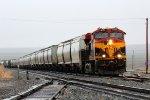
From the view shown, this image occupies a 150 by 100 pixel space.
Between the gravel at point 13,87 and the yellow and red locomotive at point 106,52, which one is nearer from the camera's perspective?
the gravel at point 13,87

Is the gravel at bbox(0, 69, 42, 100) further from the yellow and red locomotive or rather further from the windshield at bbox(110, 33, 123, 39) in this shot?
the windshield at bbox(110, 33, 123, 39)

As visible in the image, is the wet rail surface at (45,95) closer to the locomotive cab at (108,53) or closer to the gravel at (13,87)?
the gravel at (13,87)

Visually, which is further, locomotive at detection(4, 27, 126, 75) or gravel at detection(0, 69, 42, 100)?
locomotive at detection(4, 27, 126, 75)

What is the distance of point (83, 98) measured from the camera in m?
13.8

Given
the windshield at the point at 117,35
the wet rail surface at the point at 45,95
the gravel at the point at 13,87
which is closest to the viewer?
the wet rail surface at the point at 45,95

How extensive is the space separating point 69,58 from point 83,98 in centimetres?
2231

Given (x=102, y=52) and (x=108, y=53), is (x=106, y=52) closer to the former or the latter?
(x=108, y=53)

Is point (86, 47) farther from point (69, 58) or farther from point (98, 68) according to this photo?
point (69, 58)

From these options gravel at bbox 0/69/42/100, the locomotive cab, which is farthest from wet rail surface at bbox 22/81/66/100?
the locomotive cab

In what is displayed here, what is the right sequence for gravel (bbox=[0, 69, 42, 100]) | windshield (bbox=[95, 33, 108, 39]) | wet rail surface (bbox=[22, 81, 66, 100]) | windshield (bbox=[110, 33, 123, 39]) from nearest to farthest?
1. wet rail surface (bbox=[22, 81, 66, 100])
2. gravel (bbox=[0, 69, 42, 100])
3. windshield (bbox=[95, 33, 108, 39])
4. windshield (bbox=[110, 33, 123, 39])

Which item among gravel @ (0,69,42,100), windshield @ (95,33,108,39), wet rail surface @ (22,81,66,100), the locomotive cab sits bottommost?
gravel @ (0,69,42,100)

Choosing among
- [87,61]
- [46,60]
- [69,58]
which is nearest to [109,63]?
[87,61]

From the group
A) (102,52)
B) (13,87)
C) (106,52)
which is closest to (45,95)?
(13,87)

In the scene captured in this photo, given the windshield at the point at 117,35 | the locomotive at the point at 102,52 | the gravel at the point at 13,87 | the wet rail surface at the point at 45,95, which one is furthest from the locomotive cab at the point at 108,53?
the wet rail surface at the point at 45,95
